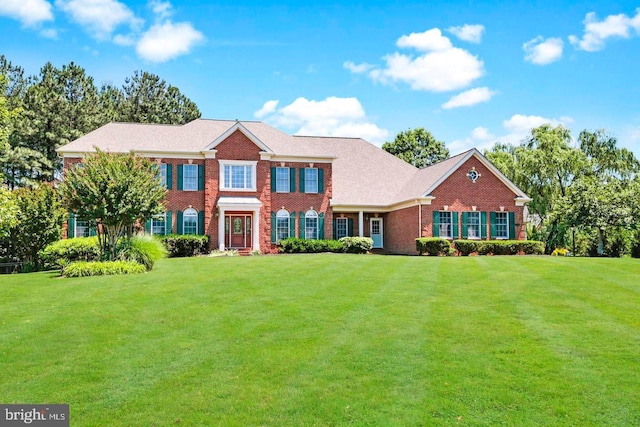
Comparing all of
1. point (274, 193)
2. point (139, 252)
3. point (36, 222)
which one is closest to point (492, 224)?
point (274, 193)

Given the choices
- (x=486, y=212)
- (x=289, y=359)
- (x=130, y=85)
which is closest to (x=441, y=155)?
(x=486, y=212)

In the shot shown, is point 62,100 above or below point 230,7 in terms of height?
above

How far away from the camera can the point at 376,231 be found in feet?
112

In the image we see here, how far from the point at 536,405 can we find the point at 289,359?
3.50 metres

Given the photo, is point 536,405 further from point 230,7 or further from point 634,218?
point 634,218

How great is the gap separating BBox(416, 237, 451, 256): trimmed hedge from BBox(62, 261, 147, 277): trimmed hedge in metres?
15.0

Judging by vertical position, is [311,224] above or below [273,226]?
above

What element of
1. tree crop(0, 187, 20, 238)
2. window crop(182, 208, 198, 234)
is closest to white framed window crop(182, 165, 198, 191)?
window crop(182, 208, 198, 234)

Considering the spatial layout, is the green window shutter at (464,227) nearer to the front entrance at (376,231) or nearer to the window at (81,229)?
the front entrance at (376,231)

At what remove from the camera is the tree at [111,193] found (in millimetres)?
17719

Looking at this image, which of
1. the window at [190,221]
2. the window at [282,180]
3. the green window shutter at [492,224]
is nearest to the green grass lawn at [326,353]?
the window at [190,221]

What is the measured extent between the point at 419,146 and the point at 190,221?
30.2 meters

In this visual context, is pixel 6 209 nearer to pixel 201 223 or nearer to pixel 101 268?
pixel 101 268

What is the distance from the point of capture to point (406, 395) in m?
6.82
